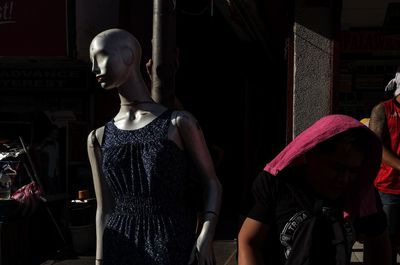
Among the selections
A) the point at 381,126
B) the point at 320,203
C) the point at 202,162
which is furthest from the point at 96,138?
the point at 381,126

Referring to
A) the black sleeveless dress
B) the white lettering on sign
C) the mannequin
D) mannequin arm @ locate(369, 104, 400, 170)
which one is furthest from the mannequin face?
the white lettering on sign

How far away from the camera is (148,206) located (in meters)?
2.88

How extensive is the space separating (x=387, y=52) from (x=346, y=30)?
0.76 meters

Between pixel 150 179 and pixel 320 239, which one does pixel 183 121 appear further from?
pixel 320 239

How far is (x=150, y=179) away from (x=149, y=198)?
9 cm

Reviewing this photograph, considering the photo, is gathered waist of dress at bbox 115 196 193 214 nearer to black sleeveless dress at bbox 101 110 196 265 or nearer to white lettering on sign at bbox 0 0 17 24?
black sleeveless dress at bbox 101 110 196 265

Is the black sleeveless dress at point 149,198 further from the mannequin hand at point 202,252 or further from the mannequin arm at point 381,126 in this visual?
the mannequin arm at point 381,126

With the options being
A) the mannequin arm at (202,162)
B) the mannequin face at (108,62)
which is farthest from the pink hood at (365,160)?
the mannequin face at (108,62)

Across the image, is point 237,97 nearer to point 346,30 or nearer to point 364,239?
point 346,30

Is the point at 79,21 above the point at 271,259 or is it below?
above

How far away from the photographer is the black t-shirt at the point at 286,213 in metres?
2.39

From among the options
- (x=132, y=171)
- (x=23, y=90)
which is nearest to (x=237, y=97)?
(x=23, y=90)

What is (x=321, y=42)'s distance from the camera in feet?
20.3

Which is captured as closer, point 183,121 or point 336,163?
point 336,163
